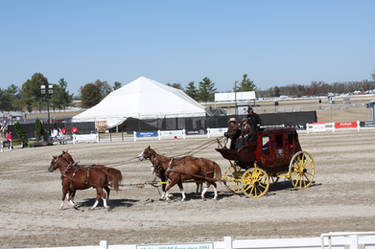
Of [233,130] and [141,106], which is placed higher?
[141,106]

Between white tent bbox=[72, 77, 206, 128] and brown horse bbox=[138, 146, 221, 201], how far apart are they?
37.9 m

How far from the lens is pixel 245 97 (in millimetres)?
77750

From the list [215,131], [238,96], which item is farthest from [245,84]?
[215,131]

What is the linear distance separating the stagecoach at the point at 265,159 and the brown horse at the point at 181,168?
1.68 feet

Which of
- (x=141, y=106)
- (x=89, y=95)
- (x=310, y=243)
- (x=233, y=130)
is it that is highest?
(x=89, y=95)

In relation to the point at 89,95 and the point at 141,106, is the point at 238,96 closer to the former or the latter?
the point at 141,106

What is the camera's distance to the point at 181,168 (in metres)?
12.5

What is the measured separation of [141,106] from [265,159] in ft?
142

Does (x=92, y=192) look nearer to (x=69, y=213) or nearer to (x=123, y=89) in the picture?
(x=69, y=213)

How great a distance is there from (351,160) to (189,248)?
16628 mm

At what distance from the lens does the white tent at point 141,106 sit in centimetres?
5356

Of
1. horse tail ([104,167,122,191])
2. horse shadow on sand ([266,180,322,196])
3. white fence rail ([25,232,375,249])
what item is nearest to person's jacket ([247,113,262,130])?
horse shadow on sand ([266,180,322,196])

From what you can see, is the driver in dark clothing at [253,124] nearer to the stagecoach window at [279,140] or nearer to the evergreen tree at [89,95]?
the stagecoach window at [279,140]

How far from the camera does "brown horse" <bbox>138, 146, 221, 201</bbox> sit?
40.7 ft
